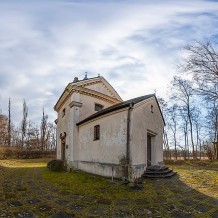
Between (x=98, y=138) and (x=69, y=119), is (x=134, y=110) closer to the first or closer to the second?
(x=98, y=138)

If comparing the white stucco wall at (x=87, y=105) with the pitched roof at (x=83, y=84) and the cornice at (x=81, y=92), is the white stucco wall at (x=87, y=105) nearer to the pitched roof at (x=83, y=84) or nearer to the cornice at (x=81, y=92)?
the cornice at (x=81, y=92)

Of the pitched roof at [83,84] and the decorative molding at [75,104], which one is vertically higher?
the pitched roof at [83,84]

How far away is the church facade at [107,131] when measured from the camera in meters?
13.1

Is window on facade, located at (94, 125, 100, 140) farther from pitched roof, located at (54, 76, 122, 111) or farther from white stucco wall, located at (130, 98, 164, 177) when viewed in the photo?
pitched roof, located at (54, 76, 122, 111)

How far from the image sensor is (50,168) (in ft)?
58.9

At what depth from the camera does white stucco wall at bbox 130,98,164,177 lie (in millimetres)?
13203

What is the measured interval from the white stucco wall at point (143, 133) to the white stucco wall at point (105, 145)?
64 cm

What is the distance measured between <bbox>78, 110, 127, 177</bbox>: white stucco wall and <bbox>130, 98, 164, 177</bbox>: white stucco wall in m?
0.64

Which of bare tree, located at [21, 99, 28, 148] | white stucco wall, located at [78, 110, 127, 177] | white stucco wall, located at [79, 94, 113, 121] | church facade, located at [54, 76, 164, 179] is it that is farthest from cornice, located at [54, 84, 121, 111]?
bare tree, located at [21, 99, 28, 148]

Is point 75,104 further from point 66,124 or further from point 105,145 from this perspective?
point 105,145

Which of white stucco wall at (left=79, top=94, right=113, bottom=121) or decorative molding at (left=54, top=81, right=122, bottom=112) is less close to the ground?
decorative molding at (left=54, top=81, right=122, bottom=112)

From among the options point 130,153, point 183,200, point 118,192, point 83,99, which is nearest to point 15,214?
point 118,192

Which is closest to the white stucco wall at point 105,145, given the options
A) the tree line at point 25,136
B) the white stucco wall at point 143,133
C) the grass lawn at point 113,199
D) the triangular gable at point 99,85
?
the white stucco wall at point 143,133

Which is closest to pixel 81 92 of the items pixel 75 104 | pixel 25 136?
pixel 75 104
